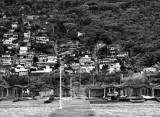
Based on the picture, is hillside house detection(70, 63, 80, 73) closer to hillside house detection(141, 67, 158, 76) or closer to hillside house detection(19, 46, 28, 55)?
hillside house detection(141, 67, 158, 76)

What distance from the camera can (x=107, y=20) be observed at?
117 meters

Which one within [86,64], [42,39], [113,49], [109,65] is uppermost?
[42,39]

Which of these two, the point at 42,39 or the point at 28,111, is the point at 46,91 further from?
the point at 42,39

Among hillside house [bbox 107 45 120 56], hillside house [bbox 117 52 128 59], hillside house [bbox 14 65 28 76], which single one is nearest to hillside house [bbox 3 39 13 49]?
hillside house [bbox 14 65 28 76]

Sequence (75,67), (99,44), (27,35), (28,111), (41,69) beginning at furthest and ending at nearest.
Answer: (27,35)
(99,44)
(75,67)
(41,69)
(28,111)

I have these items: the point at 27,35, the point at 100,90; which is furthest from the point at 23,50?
the point at 100,90

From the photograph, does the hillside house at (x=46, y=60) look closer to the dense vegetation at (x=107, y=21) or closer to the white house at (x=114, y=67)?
the dense vegetation at (x=107, y=21)

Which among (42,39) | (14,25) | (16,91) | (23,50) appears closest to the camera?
(16,91)

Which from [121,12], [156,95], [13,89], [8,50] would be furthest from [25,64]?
[121,12]

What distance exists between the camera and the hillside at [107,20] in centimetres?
8738

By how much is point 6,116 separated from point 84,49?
6671cm

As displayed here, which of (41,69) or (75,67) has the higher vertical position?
(75,67)

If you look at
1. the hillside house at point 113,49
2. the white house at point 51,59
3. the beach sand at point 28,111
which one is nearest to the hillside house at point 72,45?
the hillside house at point 113,49

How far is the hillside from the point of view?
87.4 meters
